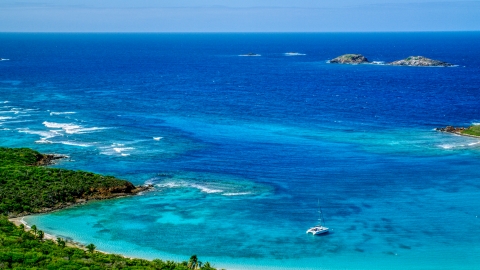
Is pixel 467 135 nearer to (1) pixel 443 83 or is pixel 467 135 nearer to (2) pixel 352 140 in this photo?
(2) pixel 352 140

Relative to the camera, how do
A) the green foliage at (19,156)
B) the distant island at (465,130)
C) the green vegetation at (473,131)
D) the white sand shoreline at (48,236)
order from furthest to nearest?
the distant island at (465,130)
the green vegetation at (473,131)
the green foliage at (19,156)
the white sand shoreline at (48,236)

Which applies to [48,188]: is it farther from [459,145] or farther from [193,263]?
[459,145]

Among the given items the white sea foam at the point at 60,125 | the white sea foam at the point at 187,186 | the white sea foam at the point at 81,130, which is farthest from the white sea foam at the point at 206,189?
the white sea foam at the point at 60,125

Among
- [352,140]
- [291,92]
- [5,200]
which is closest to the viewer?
[5,200]

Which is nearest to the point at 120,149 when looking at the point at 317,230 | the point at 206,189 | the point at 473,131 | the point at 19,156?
the point at 19,156

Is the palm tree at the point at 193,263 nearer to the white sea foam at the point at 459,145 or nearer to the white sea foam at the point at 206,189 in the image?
the white sea foam at the point at 206,189

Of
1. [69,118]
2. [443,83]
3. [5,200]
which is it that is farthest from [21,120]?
[443,83]
